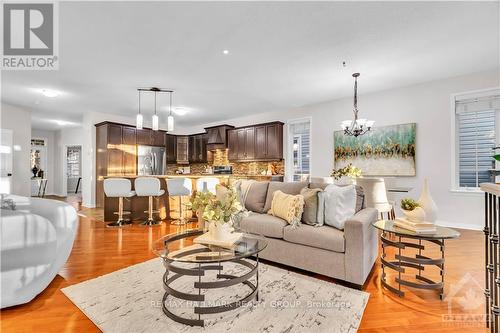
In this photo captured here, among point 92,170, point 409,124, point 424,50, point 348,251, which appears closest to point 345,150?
point 409,124

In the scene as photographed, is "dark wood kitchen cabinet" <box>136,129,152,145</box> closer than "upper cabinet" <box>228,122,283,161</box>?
No

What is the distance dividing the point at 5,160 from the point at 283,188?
7.40m

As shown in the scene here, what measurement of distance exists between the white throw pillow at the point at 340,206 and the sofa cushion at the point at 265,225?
1.67 ft

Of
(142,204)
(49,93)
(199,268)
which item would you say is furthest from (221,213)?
(49,93)

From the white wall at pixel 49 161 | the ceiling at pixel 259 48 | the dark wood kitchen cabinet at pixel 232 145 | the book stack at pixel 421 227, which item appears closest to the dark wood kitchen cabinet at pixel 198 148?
the dark wood kitchen cabinet at pixel 232 145

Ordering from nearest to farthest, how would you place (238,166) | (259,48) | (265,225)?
(265,225) → (259,48) → (238,166)

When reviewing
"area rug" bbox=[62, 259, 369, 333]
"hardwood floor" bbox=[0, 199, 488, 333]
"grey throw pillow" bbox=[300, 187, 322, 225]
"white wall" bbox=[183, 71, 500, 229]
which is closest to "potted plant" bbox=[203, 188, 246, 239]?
"area rug" bbox=[62, 259, 369, 333]

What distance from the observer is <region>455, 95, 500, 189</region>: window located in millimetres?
4375

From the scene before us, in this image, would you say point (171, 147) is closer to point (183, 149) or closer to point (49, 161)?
point (183, 149)

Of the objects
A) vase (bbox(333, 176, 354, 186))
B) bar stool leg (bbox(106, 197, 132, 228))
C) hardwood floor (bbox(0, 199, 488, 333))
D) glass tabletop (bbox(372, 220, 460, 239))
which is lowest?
hardwood floor (bbox(0, 199, 488, 333))

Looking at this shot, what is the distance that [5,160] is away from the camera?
20.9 feet

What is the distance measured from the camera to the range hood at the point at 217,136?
26.0 ft

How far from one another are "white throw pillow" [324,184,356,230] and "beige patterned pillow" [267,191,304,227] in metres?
0.30

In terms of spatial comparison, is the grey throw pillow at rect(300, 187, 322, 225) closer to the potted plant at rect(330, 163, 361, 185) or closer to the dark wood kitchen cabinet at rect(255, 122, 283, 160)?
the potted plant at rect(330, 163, 361, 185)
